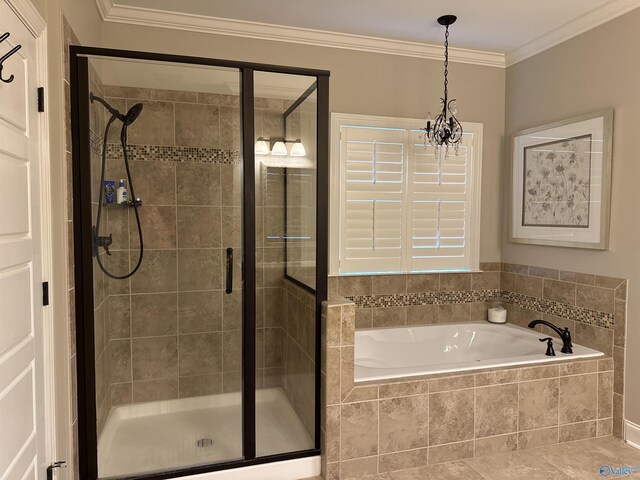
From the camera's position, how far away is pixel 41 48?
5.95 feet

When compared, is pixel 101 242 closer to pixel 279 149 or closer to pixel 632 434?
pixel 279 149

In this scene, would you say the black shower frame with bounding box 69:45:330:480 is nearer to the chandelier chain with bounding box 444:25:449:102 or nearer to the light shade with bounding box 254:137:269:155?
the light shade with bounding box 254:137:269:155

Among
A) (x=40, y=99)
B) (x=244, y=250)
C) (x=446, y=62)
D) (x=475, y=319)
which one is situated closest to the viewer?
(x=40, y=99)

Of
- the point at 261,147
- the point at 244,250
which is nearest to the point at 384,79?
the point at 261,147

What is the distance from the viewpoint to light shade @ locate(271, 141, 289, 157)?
2533mm

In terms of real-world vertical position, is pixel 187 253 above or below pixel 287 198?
below

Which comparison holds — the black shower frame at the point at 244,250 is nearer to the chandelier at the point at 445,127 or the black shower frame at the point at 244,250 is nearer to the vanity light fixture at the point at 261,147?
the vanity light fixture at the point at 261,147

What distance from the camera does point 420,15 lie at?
3080mm

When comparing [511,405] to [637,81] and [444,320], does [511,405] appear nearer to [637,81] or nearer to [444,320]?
[444,320]

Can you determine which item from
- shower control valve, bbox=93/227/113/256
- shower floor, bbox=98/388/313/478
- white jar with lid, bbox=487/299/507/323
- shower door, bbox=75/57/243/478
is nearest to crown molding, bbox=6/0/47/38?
shower door, bbox=75/57/243/478

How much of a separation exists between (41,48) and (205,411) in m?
2.04

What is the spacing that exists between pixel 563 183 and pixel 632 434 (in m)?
1.72

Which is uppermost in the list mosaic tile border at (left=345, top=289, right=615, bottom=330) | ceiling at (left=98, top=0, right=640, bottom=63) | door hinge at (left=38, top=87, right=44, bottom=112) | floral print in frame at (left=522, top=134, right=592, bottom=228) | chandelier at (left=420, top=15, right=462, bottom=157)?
ceiling at (left=98, top=0, right=640, bottom=63)

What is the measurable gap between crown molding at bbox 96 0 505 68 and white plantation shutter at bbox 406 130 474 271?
66 cm
